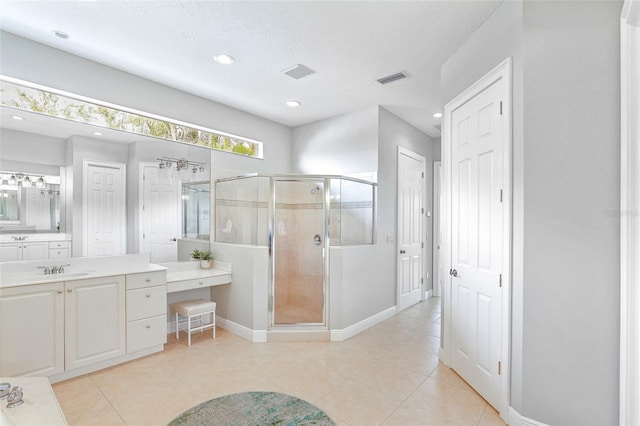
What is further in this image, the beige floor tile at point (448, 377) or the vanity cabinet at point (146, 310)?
the vanity cabinet at point (146, 310)

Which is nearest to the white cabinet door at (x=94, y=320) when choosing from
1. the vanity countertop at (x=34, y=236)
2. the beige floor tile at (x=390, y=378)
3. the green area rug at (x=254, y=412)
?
the vanity countertop at (x=34, y=236)

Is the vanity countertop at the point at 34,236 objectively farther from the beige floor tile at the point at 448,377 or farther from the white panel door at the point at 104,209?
the beige floor tile at the point at 448,377

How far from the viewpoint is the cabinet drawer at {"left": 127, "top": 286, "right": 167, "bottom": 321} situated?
288cm

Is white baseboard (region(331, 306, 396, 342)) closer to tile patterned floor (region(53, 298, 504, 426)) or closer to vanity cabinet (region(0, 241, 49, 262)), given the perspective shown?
tile patterned floor (region(53, 298, 504, 426))

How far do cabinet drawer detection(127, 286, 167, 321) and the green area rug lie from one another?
46.0 inches

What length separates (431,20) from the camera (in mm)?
2350

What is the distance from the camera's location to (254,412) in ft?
7.06

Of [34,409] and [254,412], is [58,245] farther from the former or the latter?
[254,412]

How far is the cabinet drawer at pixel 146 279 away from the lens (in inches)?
114

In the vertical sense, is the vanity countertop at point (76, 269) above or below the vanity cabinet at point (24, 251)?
below

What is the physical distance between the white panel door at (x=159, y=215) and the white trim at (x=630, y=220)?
148 inches

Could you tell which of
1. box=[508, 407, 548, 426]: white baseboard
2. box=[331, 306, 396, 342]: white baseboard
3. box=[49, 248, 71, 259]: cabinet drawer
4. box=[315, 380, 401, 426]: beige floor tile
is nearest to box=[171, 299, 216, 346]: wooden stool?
box=[49, 248, 71, 259]: cabinet drawer

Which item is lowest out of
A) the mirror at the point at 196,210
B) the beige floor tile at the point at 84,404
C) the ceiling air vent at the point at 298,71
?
the beige floor tile at the point at 84,404

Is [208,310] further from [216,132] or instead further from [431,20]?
[431,20]
